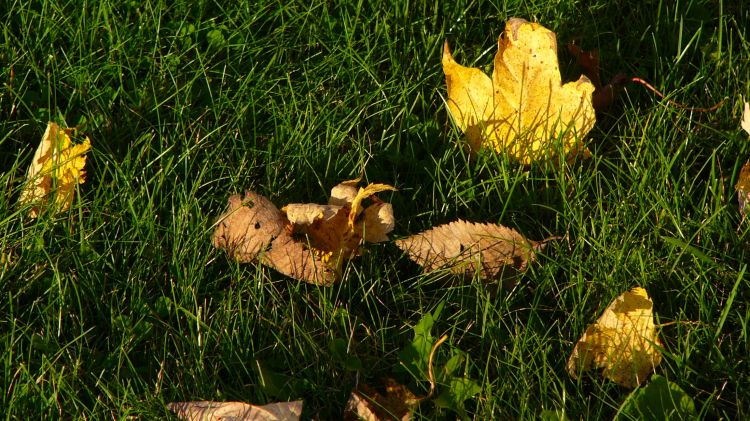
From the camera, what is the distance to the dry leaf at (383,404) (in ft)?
6.35

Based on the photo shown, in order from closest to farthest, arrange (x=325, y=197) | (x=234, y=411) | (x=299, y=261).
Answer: (x=234, y=411) < (x=299, y=261) < (x=325, y=197)

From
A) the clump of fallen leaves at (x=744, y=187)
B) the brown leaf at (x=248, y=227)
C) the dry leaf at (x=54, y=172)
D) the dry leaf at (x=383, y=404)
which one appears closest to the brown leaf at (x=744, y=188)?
the clump of fallen leaves at (x=744, y=187)

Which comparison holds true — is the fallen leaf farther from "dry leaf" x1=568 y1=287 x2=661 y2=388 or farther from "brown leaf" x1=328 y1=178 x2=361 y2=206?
"brown leaf" x1=328 y1=178 x2=361 y2=206

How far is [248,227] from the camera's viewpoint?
7.38ft

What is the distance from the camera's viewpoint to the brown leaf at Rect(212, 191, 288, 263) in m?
2.23

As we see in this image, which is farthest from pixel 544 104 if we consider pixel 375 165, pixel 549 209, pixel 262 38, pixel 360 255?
pixel 262 38

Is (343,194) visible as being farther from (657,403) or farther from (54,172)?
(657,403)

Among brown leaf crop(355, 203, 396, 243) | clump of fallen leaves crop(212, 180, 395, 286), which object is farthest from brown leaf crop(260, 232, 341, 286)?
brown leaf crop(355, 203, 396, 243)

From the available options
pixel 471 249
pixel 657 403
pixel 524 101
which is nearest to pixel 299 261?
pixel 471 249

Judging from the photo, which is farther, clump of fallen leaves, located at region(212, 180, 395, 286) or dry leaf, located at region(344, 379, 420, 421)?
clump of fallen leaves, located at region(212, 180, 395, 286)

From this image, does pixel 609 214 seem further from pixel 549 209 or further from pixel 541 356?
pixel 541 356

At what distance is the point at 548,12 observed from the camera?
2812 mm

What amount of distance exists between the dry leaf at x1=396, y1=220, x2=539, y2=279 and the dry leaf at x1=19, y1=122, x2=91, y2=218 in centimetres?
79

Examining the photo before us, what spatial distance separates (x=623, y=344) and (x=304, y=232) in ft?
2.46
